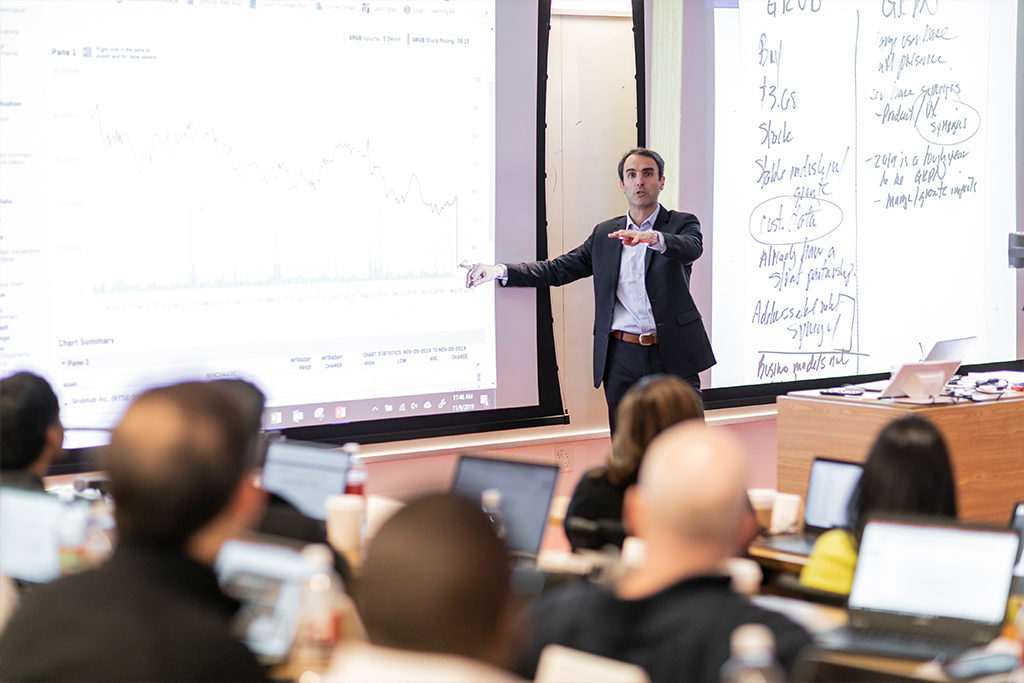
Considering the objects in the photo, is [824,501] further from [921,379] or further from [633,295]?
[633,295]

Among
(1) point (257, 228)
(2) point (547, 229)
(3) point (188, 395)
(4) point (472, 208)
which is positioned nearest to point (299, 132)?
(1) point (257, 228)

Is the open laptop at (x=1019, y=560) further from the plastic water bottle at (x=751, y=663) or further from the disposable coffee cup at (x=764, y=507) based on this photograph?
the plastic water bottle at (x=751, y=663)

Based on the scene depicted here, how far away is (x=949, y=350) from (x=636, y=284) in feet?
4.67

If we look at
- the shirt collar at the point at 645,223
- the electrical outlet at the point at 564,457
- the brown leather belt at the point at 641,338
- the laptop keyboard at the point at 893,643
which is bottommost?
the electrical outlet at the point at 564,457

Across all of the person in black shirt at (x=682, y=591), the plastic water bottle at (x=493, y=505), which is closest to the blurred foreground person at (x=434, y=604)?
the person in black shirt at (x=682, y=591)

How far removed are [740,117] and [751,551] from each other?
121 inches

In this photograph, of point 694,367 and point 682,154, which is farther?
point 682,154

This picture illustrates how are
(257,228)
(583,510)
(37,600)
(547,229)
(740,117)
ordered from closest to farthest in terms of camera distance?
(37,600), (583,510), (257,228), (547,229), (740,117)

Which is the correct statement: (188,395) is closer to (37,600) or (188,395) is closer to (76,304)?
(37,600)

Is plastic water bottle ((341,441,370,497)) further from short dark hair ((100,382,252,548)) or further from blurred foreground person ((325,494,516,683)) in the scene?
blurred foreground person ((325,494,516,683))

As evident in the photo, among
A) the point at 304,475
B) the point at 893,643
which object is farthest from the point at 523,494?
the point at 893,643

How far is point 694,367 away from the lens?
5.10 metres

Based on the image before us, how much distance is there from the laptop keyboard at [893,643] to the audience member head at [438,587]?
116 centimetres

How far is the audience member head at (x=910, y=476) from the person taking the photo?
256cm
